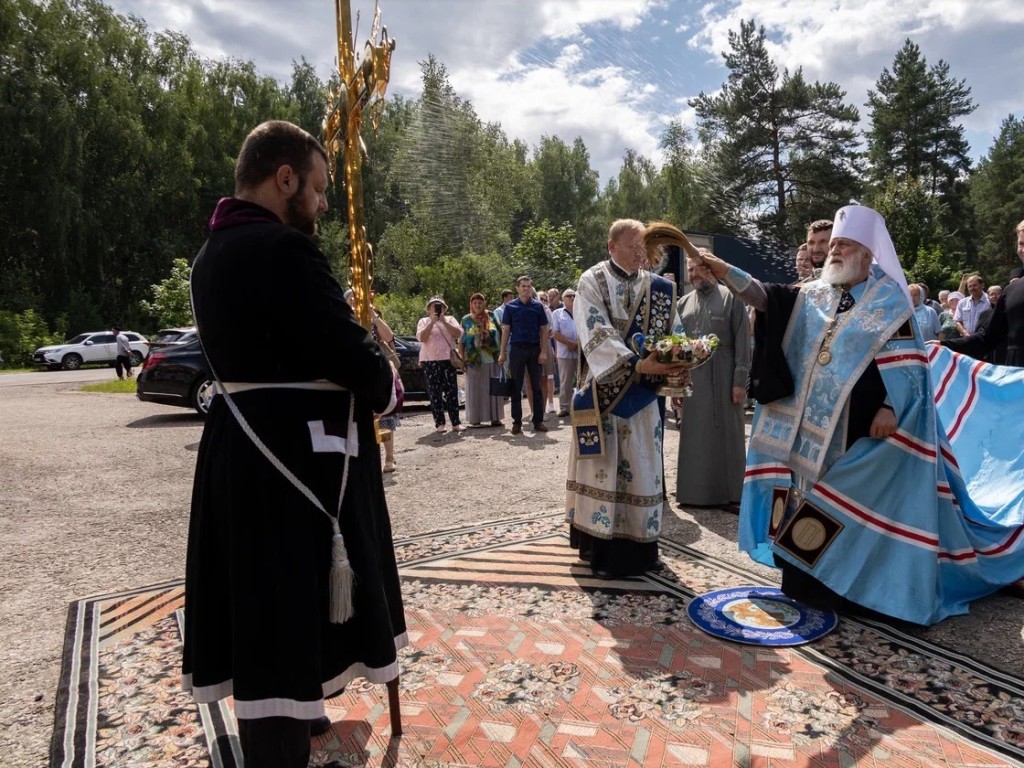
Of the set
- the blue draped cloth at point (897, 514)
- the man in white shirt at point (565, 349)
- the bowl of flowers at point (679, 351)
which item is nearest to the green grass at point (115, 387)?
the man in white shirt at point (565, 349)

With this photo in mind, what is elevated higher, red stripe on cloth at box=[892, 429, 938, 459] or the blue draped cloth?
red stripe on cloth at box=[892, 429, 938, 459]

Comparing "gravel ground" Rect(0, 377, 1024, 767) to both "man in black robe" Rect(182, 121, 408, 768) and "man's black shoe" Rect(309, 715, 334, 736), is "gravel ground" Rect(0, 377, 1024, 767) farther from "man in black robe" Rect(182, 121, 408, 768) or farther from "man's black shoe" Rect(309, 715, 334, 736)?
"man in black robe" Rect(182, 121, 408, 768)

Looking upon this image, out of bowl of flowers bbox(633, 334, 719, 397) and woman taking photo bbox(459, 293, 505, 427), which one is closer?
bowl of flowers bbox(633, 334, 719, 397)

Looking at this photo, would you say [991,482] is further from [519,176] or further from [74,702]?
[519,176]

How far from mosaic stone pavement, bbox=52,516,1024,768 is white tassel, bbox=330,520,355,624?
0.78 meters

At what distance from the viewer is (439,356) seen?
34.1 ft

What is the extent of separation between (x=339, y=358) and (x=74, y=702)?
2.23 meters

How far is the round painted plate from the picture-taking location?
3.66 m

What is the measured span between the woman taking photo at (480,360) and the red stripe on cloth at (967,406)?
6.71 m

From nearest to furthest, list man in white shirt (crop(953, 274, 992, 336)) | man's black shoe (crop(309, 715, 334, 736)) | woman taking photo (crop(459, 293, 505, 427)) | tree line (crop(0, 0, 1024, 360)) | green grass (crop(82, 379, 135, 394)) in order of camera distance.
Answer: man's black shoe (crop(309, 715, 334, 736)) → woman taking photo (crop(459, 293, 505, 427)) → man in white shirt (crop(953, 274, 992, 336)) → green grass (crop(82, 379, 135, 394)) → tree line (crop(0, 0, 1024, 360))

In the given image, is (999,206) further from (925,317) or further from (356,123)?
(356,123)

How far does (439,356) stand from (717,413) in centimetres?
490

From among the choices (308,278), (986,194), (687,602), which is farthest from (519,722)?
(986,194)

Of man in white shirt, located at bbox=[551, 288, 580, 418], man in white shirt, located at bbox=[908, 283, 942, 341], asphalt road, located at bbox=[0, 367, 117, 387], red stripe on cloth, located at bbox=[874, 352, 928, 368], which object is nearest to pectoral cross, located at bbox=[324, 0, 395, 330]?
red stripe on cloth, located at bbox=[874, 352, 928, 368]
